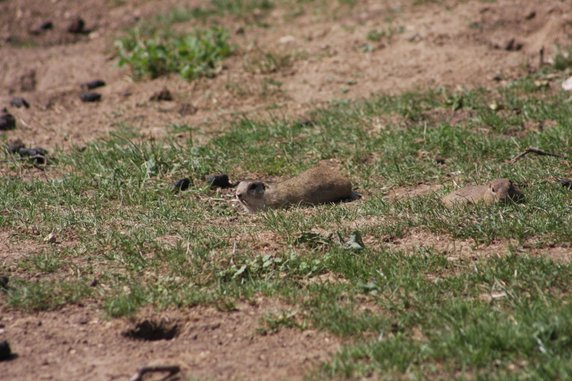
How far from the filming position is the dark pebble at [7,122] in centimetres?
880

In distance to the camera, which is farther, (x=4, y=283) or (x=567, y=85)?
(x=567, y=85)

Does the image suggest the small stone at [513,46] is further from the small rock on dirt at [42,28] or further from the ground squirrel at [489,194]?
the small rock on dirt at [42,28]

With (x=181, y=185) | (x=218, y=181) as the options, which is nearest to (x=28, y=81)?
(x=181, y=185)

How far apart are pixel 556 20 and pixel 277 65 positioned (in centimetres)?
280

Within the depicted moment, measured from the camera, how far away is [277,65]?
974cm

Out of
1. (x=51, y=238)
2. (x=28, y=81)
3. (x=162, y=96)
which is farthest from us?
(x=28, y=81)

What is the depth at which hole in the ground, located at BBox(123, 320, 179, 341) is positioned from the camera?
489cm

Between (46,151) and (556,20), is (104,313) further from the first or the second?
(556,20)

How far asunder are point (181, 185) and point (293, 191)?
0.98 metres

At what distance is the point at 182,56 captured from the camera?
33.0 ft

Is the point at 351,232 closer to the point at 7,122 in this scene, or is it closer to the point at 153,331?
the point at 153,331

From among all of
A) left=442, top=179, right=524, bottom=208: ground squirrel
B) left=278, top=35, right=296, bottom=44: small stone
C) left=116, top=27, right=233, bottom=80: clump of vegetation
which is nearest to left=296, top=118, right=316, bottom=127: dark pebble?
left=116, top=27, right=233, bottom=80: clump of vegetation

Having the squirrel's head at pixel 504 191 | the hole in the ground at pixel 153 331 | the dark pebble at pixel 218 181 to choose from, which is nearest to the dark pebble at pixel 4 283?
the hole in the ground at pixel 153 331

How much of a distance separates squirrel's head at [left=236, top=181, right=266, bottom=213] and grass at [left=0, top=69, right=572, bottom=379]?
0.41ft
